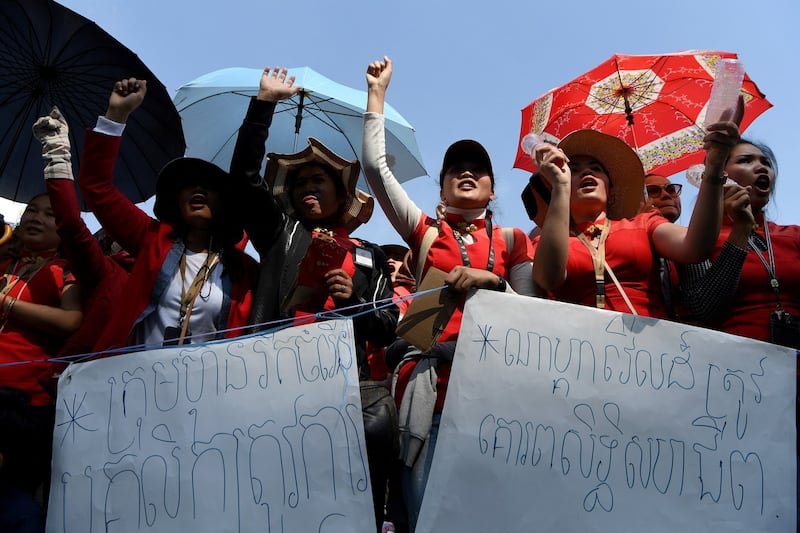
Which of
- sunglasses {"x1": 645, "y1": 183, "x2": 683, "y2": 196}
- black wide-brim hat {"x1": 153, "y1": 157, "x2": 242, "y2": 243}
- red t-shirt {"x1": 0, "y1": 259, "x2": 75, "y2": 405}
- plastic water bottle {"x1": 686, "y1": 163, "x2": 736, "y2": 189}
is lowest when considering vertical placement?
red t-shirt {"x1": 0, "y1": 259, "x2": 75, "y2": 405}

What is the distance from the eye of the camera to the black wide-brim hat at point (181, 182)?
342 cm

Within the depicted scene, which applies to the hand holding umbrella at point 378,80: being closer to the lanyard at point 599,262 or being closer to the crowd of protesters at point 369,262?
the crowd of protesters at point 369,262

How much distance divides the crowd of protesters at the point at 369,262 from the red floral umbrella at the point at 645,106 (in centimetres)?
217

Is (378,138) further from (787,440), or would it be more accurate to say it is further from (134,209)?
(787,440)

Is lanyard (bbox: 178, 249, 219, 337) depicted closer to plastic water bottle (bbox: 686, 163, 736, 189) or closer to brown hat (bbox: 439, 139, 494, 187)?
brown hat (bbox: 439, 139, 494, 187)

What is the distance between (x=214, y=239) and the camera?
3361 millimetres

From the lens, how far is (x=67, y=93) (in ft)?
13.8

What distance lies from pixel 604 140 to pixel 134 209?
2470mm

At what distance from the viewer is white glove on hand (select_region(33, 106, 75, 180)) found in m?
3.22

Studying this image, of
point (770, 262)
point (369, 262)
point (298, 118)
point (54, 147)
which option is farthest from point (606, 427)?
point (298, 118)

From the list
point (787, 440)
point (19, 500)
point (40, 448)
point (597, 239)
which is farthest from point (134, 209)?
point (787, 440)

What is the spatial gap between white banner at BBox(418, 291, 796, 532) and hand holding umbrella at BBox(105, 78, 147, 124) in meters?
2.08

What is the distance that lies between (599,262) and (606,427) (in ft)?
2.93

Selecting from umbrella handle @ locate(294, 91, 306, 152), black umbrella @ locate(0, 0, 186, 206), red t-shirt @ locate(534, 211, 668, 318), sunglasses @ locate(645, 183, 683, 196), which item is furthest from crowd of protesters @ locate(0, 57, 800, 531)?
umbrella handle @ locate(294, 91, 306, 152)
